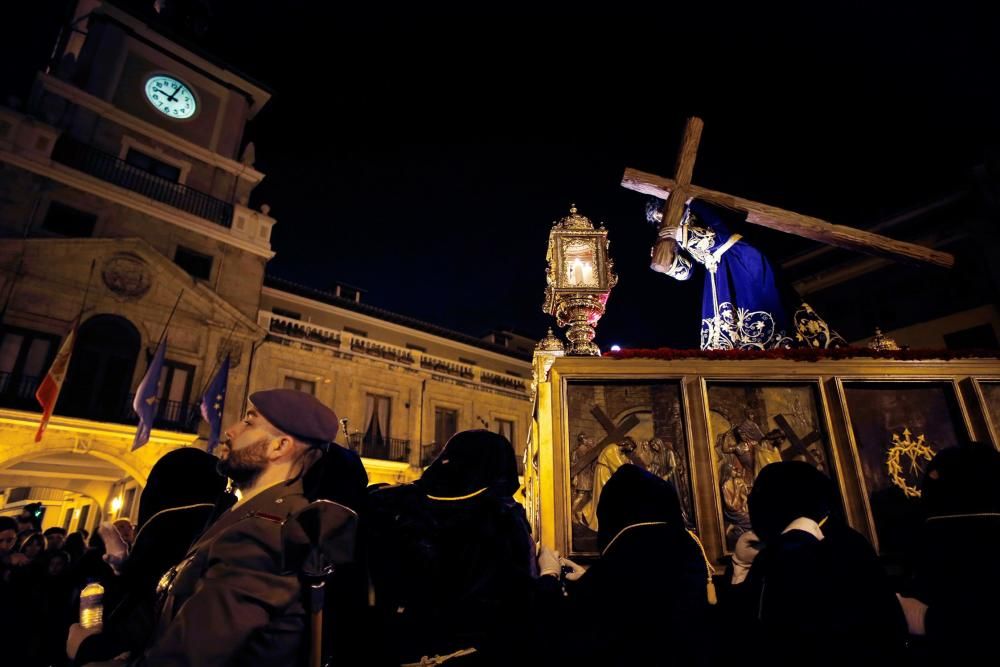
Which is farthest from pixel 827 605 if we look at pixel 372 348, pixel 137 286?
pixel 372 348

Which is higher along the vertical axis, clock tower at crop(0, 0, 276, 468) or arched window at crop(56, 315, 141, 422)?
clock tower at crop(0, 0, 276, 468)

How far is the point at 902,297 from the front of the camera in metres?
20.6

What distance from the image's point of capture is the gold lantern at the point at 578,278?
5.84 m

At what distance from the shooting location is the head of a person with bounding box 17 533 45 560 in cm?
612

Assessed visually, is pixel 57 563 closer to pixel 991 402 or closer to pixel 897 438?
pixel 897 438

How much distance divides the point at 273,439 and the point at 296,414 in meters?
0.16

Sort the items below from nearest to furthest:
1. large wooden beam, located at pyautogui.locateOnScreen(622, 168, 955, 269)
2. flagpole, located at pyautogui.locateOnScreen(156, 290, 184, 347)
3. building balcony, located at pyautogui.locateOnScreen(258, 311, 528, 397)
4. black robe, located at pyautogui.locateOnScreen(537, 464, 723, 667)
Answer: black robe, located at pyautogui.locateOnScreen(537, 464, 723, 667) < large wooden beam, located at pyautogui.locateOnScreen(622, 168, 955, 269) < flagpole, located at pyautogui.locateOnScreen(156, 290, 184, 347) < building balcony, located at pyautogui.locateOnScreen(258, 311, 528, 397)

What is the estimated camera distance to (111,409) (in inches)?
638

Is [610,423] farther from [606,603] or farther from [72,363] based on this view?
[72,363]

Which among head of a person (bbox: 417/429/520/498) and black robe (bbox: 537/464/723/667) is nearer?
black robe (bbox: 537/464/723/667)

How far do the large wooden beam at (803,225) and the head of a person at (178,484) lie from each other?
19.5 ft

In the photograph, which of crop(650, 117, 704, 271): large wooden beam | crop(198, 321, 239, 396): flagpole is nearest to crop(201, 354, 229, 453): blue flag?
crop(198, 321, 239, 396): flagpole

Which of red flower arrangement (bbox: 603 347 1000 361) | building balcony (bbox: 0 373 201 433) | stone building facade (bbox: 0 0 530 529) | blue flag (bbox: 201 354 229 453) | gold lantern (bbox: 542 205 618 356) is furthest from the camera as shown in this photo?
blue flag (bbox: 201 354 229 453)

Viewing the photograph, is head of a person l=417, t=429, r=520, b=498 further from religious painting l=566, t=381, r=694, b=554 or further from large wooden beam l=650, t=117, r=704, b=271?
large wooden beam l=650, t=117, r=704, b=271
